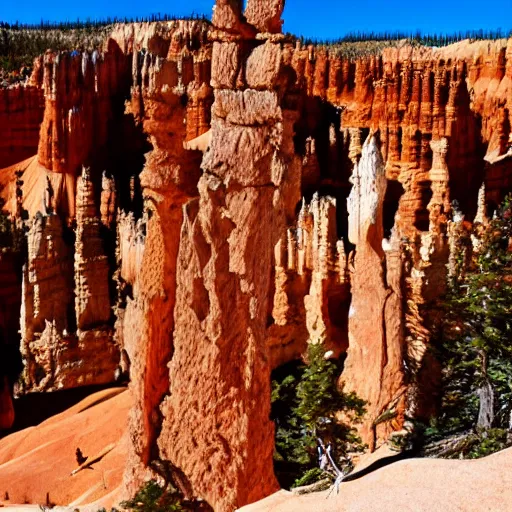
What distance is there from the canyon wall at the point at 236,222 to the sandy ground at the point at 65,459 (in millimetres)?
1433

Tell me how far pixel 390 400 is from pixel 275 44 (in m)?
5.78

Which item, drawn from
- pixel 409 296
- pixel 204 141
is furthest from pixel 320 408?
pixel 204 141

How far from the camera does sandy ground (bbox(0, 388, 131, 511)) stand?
11102 mm

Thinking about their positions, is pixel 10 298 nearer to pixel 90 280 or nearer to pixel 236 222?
pixel 90 280

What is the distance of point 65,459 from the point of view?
41.0ft

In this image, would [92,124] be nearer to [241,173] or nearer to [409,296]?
[409,296]

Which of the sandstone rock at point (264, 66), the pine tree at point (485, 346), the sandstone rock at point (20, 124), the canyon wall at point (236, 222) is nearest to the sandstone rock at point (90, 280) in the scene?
the canyon wall at point (236, 222)

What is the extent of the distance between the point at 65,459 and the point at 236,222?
7.17 meters

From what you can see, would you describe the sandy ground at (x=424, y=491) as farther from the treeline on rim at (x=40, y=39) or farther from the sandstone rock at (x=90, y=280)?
the treeline on rim at (x=40, y=39)

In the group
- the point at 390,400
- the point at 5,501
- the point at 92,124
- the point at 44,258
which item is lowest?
the point at 5,501

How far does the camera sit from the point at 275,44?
7113 mm

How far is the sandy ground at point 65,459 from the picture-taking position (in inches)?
437

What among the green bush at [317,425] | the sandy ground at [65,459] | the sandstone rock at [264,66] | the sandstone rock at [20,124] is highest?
the sandstone rock at [20,124]

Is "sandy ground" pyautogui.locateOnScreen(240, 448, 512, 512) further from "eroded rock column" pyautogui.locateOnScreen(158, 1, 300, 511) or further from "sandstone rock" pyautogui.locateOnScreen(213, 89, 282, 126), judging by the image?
"sandstone rock" pyautogui.locateOnScreen(213, 89, 282, 126)
